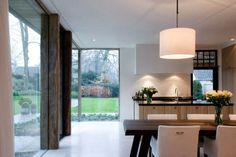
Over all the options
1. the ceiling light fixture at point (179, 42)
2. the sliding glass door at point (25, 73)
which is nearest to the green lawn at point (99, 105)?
the sliding glass door at point (25, 73)

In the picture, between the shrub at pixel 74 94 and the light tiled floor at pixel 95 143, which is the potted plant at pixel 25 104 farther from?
the shrub at pixel 74 94

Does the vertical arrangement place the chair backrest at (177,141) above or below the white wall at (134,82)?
below

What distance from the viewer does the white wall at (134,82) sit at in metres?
9.59

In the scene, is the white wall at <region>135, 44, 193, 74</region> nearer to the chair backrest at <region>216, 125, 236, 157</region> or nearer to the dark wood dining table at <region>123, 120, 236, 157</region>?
the dark wood dining table at <region>123, 120, 236, 157</region>

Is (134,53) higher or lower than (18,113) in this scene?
higher

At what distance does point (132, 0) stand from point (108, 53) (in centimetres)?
584

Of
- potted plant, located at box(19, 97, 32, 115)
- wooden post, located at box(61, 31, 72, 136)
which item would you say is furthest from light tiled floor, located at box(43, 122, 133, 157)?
potted plant, located at box(19, 97, 32, 115)

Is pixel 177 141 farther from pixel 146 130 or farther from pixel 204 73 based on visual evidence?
pixel 204 73

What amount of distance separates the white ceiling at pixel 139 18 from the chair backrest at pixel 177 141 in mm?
2233

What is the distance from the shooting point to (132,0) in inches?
186

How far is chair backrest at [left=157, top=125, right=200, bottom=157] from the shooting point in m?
3.61

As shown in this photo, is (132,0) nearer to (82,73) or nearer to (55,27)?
(55,27)

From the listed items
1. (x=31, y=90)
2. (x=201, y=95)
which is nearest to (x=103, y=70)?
(x=201, y=95)

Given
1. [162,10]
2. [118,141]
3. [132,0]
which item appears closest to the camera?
[132,0]
